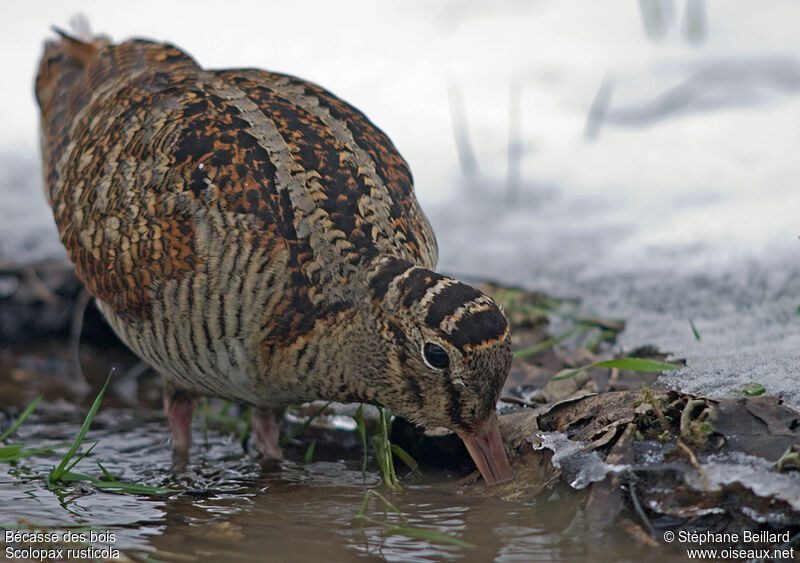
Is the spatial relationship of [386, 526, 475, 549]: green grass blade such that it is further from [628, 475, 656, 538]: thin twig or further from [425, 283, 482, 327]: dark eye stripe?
[425, 283, 482, 327]: dark eye stripe

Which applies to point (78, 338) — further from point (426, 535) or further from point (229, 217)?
point (426, 535)

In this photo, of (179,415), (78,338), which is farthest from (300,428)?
(78,338)

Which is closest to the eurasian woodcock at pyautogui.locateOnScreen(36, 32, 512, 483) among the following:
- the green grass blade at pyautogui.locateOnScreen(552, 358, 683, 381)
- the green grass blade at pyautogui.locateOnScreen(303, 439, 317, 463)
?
the green grass blade at pyautogui.locateOnScreen(303, 439, 317, 463)

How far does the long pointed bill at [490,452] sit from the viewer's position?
3.61m

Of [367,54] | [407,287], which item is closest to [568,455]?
[407,287]

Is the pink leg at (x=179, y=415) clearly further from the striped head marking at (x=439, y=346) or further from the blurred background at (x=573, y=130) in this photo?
the blurred background at (x=573, y=130)

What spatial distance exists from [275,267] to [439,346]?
0.80 meters

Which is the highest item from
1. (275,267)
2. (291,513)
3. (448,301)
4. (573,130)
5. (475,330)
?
(573,130)

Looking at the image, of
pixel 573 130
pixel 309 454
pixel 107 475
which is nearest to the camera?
pixel 107 475

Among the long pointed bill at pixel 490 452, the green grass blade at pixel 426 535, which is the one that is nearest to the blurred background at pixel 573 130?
the long pointed bill at pixel 490 452

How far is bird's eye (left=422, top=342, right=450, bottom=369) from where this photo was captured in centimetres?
353

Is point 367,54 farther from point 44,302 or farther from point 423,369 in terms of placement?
point 423,369

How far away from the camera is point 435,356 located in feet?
11.6

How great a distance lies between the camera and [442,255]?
6.46 metres
